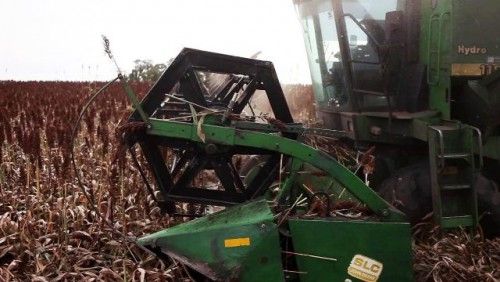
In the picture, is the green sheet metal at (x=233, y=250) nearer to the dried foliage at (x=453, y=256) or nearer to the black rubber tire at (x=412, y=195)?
the dried foliage at (x=453, y=256)

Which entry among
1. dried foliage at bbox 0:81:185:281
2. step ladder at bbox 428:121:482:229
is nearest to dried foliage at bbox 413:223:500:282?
step ladder at bbox 428:121:482:229

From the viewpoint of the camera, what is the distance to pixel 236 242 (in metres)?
2.50

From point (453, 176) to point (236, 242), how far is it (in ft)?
5.52

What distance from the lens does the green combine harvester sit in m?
2.60

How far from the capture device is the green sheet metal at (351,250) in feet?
8.52

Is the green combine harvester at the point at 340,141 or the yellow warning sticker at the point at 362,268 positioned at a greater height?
the green combine harvester at the point at 340,141

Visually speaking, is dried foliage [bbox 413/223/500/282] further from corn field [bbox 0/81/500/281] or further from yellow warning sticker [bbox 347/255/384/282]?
yellow warning sticker [bbox 347/255/384/282]

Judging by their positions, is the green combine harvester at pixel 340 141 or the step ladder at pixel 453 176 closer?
the green combine harvester at pixel 340 141

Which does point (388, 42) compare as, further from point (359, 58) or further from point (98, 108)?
point (98, 108)

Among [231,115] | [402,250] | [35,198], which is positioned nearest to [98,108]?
[35,198]

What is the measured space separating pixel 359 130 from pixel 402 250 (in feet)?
5.51

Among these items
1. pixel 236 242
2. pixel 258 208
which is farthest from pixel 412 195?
pixel 236 242

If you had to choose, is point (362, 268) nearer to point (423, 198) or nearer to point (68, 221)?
point (423, 198)

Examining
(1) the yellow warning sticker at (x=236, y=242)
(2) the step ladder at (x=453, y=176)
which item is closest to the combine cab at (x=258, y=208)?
(1) the yellow warning sticker at (x=236, y=242)
